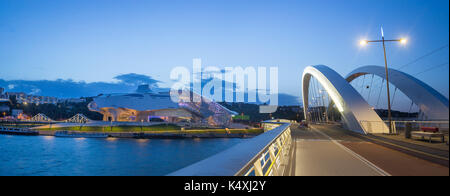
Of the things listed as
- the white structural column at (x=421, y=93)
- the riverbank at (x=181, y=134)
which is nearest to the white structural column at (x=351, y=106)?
the white structural column at (x=421, y=93)

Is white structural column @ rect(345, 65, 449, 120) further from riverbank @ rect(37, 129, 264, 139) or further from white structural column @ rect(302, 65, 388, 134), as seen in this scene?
riverbank @ rect(37, 129, 264, 139)

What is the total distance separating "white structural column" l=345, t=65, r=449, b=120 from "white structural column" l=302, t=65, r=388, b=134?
693 cm

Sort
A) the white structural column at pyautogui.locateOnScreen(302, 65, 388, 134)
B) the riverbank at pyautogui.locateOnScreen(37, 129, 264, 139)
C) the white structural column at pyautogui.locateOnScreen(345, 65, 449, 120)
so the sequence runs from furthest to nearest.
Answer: the riverbank at pyautogui.locateOnScreen(37, 129, 264, 139) → the white structural column at pyautogui.locateOnScreen(345, 65, 449, 120) → the white structural column at pyautogui.locateOnScreen(302, 65, 388, 134)

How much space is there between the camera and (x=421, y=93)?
33000mm

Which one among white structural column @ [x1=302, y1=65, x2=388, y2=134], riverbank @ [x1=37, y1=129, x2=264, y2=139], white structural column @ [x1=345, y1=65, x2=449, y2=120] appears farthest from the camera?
riverbank @ [x1=37, y1=129, x2=264, y2=139]

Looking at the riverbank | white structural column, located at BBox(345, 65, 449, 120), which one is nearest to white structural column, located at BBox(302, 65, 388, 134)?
white structural column, located at BBox(345, 65, 449, 120)

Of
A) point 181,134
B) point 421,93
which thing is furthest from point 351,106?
point 181,134

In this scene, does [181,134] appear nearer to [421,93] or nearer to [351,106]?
[351,106]

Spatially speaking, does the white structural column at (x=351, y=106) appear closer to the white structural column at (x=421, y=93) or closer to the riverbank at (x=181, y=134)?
the white structural column at (x=421, y=93)

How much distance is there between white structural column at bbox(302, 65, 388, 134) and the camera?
24.7 m

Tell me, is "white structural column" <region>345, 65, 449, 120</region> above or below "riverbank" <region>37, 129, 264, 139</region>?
above

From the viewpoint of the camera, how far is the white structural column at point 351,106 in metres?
24.7

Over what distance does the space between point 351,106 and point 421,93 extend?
10899mm
